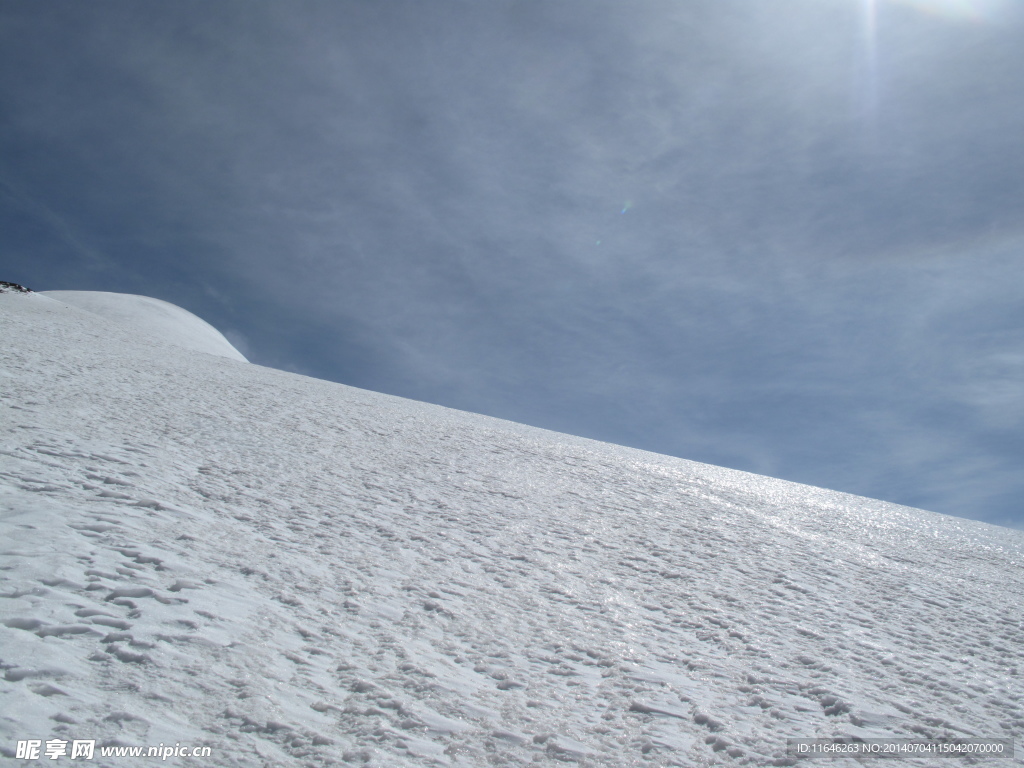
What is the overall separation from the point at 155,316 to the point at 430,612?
19744mm

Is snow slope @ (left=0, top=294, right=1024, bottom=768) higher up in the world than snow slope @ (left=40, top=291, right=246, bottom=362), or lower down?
lower down

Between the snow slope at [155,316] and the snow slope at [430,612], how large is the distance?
43.0 feet

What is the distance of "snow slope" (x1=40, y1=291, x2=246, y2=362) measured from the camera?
15977 mm

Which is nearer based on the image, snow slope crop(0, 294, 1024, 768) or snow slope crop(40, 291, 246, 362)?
snow slope crop(0, 294, 1024, 768)

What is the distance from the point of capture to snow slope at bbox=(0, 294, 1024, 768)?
1.49m

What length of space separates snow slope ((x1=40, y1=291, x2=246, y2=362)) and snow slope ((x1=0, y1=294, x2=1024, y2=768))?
43.0 ft

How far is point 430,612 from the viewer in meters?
2.18

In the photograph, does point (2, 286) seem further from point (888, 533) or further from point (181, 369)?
point (888, 533)

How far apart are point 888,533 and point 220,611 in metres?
5.66

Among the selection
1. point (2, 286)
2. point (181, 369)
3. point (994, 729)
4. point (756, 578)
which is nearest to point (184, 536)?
point (756, 578)

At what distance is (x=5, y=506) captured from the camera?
237cm

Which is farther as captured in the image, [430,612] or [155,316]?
[155,316]

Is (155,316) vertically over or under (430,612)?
over

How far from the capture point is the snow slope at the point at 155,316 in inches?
629
